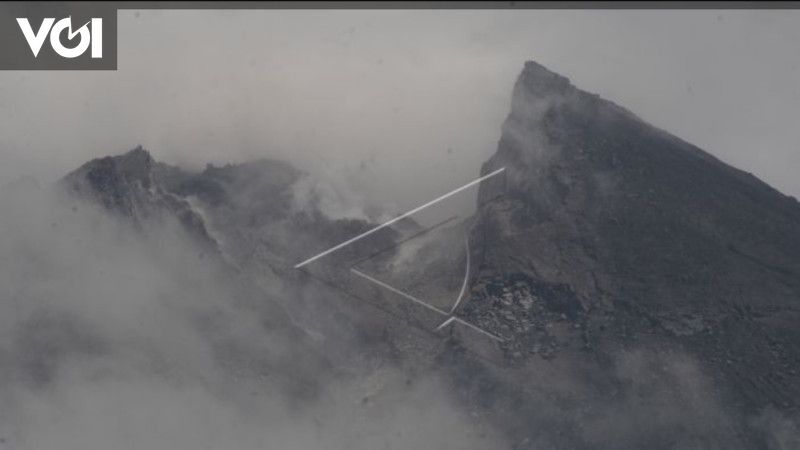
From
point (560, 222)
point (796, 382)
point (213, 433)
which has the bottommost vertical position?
point (213, 433)

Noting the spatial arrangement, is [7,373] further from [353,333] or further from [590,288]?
[590,288]

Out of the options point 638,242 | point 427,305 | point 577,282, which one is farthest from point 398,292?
point 638,242

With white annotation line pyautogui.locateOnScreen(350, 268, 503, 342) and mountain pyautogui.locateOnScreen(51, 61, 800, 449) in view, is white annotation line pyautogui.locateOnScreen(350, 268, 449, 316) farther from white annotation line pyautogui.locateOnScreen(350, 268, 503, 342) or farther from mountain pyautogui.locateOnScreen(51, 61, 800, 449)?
mountain pyautogui.locateOnScreen(51, 61, 800, 449)

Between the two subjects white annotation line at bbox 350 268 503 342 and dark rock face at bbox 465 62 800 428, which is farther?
white annotation line at bbox 350 268 503 342

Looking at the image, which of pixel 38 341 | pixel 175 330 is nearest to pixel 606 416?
pixel 175 330

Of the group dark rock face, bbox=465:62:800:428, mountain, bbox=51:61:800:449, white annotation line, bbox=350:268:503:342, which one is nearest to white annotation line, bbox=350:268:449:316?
white annotation line, bbox=350:268:503:342
